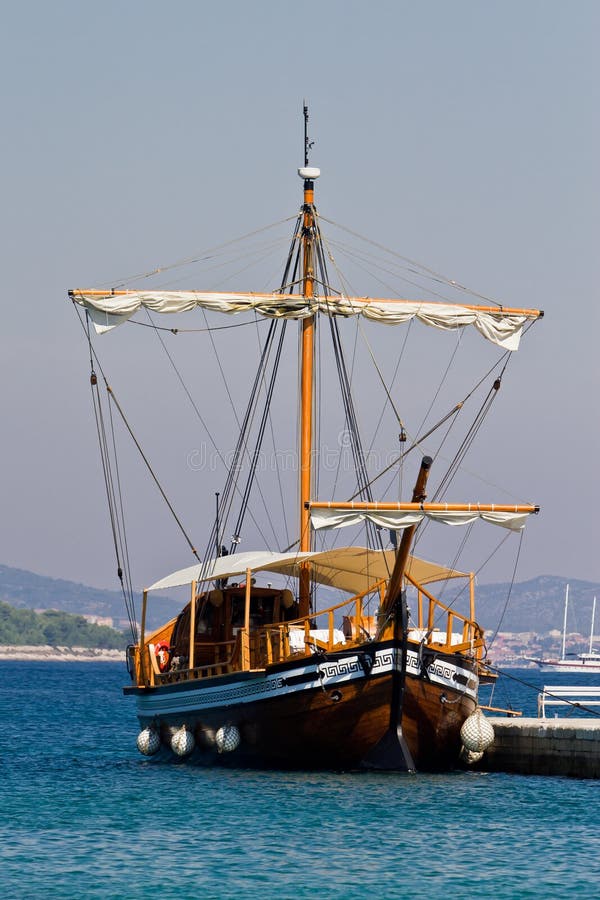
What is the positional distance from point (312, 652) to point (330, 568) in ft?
18.0

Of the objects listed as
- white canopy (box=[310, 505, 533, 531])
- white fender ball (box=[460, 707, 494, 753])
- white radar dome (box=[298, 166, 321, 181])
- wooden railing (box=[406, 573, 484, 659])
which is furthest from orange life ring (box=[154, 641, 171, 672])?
white radar dome (box=[298, 166, 321, 181])

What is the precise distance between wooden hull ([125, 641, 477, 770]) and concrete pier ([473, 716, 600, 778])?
1266 mm

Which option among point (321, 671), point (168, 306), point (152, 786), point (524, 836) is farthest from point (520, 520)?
point (168, 306)

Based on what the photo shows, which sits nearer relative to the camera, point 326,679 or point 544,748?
point 326,679

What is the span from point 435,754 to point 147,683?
Result: 9167 mm

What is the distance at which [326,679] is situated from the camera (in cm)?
3209

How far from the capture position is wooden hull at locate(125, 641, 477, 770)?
32.0 metres

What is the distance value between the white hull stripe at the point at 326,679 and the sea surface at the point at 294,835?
5.58 feet

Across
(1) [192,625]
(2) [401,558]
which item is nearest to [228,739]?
(1) [192,625]

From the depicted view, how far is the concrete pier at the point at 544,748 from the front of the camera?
3372cm

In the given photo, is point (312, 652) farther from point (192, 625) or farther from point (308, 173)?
point (308, 173)

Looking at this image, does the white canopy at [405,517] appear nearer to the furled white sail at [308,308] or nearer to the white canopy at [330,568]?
the white canopy at [330,568]

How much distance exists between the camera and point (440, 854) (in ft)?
81.5

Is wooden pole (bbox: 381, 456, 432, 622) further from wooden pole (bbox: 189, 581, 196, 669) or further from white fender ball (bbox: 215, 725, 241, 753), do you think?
wooden pole (bbox: 189, 581, 196, 669)
